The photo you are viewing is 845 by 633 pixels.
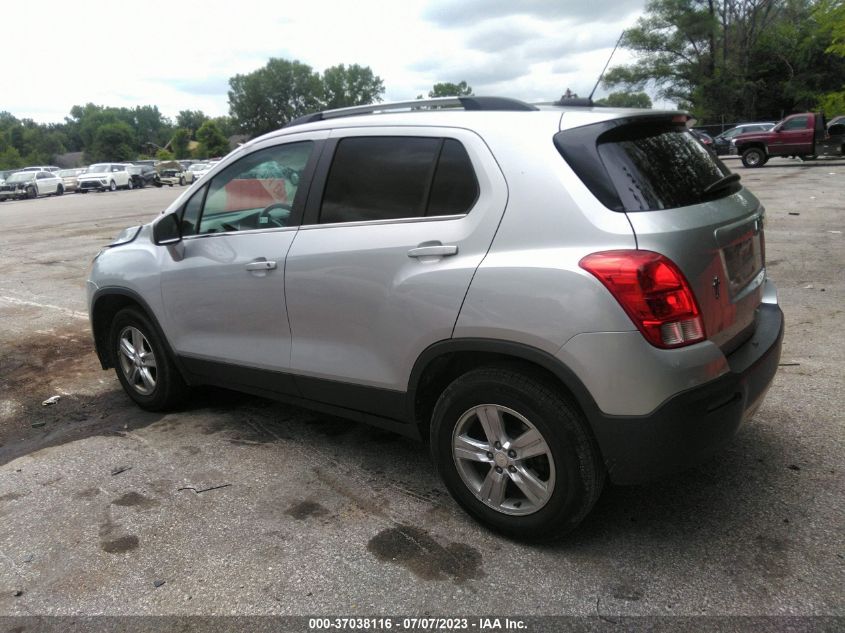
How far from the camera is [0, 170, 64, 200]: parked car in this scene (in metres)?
37.1

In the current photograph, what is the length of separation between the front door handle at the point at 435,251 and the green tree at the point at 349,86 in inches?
5221

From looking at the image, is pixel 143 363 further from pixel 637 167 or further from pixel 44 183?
pixel 44 183

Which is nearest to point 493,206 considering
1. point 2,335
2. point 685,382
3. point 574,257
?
point 574,257

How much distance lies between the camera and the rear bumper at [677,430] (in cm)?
258

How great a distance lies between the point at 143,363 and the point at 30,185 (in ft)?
127

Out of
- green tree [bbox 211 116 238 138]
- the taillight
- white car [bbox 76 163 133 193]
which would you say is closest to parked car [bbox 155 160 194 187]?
white car [bbox 76 163 133 193]

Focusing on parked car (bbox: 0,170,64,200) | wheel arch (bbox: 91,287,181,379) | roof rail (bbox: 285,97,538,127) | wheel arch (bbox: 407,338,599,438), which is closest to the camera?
wheel arch (bbox: 407,338,599,438)

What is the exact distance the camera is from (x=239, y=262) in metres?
3.90

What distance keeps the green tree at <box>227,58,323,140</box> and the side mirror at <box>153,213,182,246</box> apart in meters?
122

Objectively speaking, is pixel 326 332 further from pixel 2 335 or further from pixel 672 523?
pixel 2 335

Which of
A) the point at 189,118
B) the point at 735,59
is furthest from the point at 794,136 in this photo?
the point at 189,118

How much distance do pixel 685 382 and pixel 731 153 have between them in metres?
35.9

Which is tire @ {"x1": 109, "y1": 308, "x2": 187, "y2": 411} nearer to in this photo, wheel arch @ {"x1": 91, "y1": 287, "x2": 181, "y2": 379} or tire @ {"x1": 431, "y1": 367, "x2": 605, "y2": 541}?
wheel arch @ {"x1": 91, "y1": 287, "x2": 181, "y2": 379}

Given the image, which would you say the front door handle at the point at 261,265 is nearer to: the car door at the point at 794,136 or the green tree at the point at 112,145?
the car door at the point at 794,136
